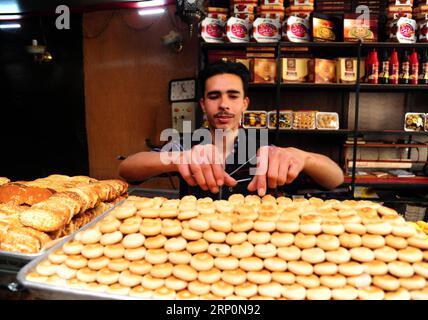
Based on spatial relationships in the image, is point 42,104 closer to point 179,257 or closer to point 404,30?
point 404,30

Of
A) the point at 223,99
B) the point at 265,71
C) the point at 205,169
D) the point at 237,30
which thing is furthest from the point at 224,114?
the point at 237,30

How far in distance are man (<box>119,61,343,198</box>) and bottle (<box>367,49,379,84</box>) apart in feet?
5.98

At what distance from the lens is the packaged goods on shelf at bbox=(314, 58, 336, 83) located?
363cm

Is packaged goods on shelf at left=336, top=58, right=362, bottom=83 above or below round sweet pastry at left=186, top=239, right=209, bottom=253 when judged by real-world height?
above

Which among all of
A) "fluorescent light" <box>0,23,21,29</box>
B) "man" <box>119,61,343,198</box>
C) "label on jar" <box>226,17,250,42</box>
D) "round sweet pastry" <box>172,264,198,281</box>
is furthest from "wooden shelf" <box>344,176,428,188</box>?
"fluorescent light" <box>0,23,21,29</box>

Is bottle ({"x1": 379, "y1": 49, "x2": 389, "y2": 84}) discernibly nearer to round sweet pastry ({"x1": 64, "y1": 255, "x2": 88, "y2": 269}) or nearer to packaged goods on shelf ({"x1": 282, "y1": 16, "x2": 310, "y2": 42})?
packaged goods on shelf ({"x1": 282, "y1": 16, "x2": 310, "y2": 42})

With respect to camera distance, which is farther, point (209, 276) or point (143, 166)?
point (143, 166)

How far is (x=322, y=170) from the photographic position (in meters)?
1.82

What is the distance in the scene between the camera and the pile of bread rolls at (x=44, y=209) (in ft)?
4.06

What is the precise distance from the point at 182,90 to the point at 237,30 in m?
1.86

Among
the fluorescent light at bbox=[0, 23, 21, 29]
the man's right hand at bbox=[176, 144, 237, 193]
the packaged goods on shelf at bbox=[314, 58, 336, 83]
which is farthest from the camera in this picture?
the fluorescent light at bbox=[0, 23, 21, 29]

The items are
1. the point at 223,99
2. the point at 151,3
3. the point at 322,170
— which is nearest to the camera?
the point at 322,170
